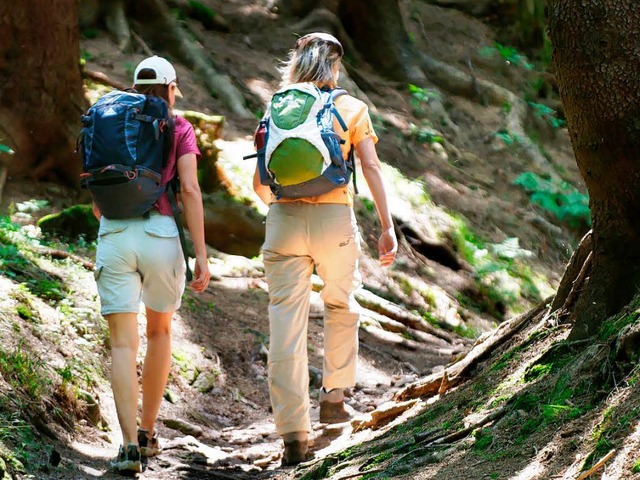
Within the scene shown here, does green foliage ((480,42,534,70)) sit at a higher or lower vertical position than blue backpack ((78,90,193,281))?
higher

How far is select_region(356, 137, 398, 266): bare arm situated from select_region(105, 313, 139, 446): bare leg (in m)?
1.55

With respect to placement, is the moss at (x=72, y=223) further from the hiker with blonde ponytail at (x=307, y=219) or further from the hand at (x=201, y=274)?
the hiker with blonde ponytail at (x=307, y=219)

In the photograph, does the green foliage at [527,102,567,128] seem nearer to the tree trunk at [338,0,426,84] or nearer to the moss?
the tree trunk at [338,0,426,84]

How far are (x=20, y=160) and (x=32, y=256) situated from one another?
3087mm

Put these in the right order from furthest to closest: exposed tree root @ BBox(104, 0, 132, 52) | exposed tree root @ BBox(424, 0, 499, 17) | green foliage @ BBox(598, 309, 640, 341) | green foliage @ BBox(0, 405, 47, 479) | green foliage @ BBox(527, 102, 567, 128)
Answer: exposed tree root @ BBox(424, 0, 499, 17), green foliage @ BBox(527, 102, 567, 128), exposed tree root @ BBox(104, 0, 132, 52), green foliage @ BBox(0, 405, 47, 479), green foliage @ BBox(598, 309, 640, 341)

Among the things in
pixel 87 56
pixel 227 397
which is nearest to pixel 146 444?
pixel 227 397

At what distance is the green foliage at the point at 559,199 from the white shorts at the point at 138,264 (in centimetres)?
1030

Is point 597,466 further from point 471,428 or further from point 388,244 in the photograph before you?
point 388,244

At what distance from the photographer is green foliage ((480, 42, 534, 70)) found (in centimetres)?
1919

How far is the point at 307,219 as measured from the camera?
566 cm

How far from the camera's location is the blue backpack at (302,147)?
18.0 ft

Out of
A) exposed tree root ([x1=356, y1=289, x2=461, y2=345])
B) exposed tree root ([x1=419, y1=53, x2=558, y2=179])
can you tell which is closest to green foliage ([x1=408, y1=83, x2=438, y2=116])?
exposed tree root ([x1=419, y1=53, x2=558, y2=179])

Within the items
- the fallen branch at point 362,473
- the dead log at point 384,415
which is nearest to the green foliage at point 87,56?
the dead log at point 384,415

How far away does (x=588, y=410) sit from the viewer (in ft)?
12.6
